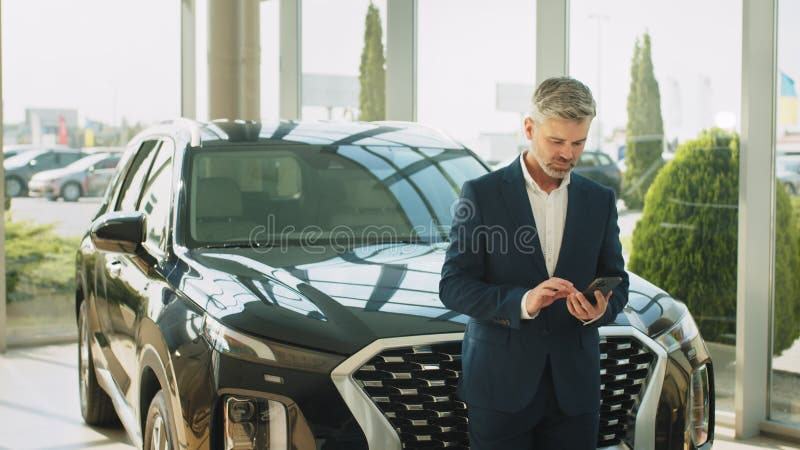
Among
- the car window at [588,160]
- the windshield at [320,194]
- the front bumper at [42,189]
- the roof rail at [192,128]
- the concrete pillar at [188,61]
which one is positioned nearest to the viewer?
the windshield at [320,194]

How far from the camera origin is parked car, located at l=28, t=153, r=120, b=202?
874 cm

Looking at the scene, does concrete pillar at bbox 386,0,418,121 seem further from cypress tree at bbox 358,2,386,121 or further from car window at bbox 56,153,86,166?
car window at bbox 56,153,86,166

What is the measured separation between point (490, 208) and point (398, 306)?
68 cm

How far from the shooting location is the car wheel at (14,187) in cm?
854

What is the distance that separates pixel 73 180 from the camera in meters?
9.02

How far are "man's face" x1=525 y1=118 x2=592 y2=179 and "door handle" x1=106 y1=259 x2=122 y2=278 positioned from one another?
2.45 m

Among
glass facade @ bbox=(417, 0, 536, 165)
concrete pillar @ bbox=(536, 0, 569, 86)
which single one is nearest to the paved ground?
concrete pillar @ bbox=(536, 0, 569, 86)

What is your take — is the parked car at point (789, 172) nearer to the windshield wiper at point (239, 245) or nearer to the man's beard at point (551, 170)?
the windshield wiper at point (239, 245)

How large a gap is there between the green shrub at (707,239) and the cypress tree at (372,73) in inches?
132

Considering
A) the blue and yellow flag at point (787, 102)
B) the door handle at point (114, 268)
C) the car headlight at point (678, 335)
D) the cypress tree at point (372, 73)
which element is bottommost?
the car headlight at point (678, 335)

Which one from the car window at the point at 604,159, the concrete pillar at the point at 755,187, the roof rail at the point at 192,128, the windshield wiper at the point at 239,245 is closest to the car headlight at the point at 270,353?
the windshield wiper at the point at 239,245

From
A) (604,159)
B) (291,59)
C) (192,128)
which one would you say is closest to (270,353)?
(192,128)

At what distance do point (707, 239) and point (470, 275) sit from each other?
12.5 ft

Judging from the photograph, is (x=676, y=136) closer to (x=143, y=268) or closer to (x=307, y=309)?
(x=143, y=268)
